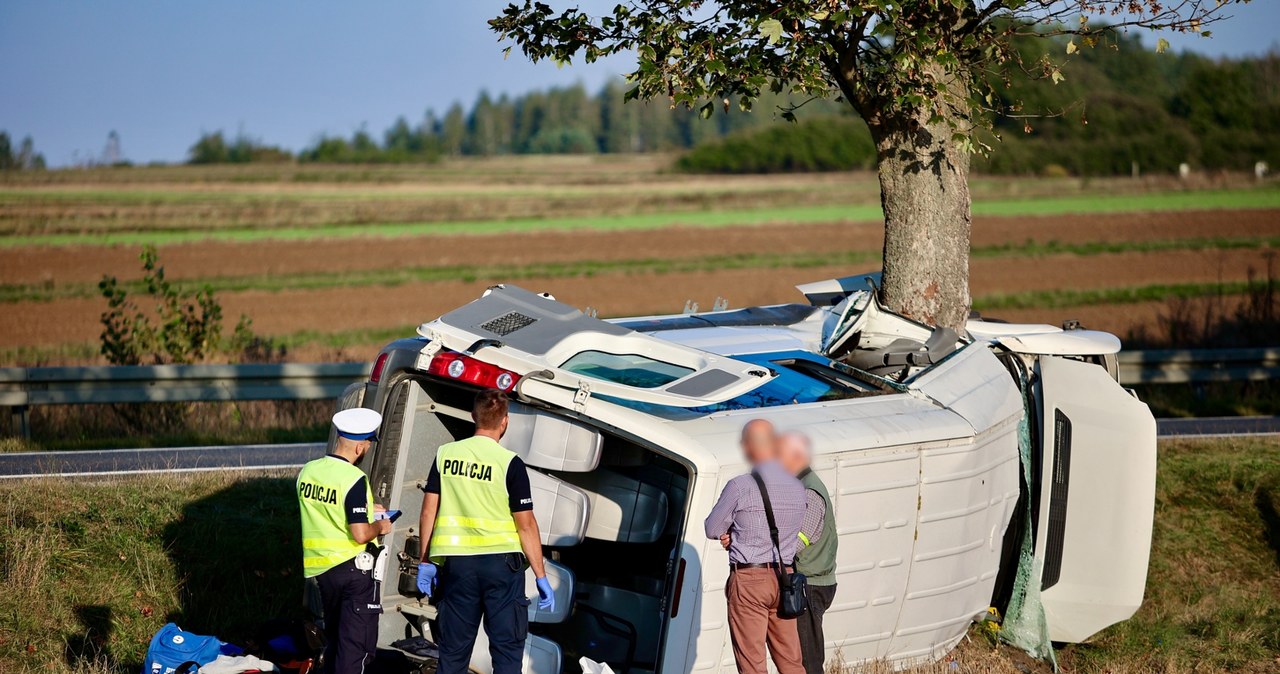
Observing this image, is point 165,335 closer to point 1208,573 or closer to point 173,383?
point 173,383

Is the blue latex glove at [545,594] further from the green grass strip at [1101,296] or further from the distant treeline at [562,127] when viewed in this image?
the distant treeline at [562,127]

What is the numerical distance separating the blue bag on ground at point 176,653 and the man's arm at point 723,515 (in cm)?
280

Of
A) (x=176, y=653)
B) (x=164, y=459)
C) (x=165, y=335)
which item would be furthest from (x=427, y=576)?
(x=165, y=335)

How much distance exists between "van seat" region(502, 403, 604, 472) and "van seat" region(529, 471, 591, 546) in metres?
0.24

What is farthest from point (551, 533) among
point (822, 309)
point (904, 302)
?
point (904, 302)

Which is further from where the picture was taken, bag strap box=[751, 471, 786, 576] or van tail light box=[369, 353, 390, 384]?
van tail light box=[369, 353, 390, 384]

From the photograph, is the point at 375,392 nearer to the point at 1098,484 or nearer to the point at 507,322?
the point at 507,322

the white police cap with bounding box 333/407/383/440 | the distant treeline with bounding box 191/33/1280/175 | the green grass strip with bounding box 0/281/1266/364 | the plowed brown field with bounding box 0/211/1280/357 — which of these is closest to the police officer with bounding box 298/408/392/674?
the white police cap with bounding box 333/407/383/440

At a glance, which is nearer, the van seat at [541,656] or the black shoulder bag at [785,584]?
the black shoulder bag at [785,584]

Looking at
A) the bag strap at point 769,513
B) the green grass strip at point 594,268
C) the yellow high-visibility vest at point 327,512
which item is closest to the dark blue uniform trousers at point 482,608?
the yellow high-visibility vest at point 327,512

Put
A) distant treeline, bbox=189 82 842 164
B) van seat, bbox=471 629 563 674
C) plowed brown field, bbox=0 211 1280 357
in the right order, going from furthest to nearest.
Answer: distant treeline, bbox=189 82 842 164 → plowed brown field, bbox=0 211 1280 357 → van seat, bbox=471 629 563 674

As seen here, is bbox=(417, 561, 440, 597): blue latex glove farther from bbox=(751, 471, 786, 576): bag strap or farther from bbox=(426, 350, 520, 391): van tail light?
bbox=(751, 471, 786, 576): bag strap

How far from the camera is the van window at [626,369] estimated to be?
242 inches

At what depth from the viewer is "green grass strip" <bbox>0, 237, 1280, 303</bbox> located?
30.4m
